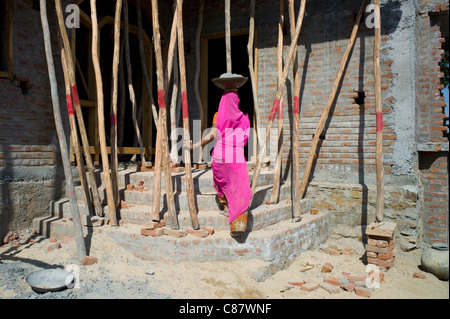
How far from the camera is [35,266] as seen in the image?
12.9 ft

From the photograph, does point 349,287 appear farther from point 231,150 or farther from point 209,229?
point 231,150

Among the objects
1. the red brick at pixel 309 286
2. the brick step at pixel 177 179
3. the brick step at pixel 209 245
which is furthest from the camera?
the brick step at pixel 177 179

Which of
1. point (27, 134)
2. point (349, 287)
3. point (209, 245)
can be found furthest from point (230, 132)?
point (27, 134)

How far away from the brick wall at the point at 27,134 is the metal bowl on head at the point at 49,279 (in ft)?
4.41

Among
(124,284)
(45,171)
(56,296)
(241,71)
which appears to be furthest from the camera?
(241,71)

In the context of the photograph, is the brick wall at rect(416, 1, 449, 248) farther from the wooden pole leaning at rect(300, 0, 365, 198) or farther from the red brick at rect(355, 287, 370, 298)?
the red brick at rect(355, 287, 370, 298)

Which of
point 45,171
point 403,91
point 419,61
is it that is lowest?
point 45,171

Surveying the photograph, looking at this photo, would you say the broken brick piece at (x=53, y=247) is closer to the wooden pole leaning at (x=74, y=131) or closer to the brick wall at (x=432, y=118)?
the wooden pole leaning at (x=74, y=131)

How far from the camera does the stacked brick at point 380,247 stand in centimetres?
455

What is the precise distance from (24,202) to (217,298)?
9.96 ft

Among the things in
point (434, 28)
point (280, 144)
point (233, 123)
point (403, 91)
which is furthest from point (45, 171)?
point (434, 28)

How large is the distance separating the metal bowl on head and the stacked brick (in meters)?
3.65

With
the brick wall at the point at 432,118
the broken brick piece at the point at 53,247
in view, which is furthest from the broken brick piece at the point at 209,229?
the brick wall at the point at 432,118

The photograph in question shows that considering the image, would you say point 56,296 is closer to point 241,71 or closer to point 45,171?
point 45,171
